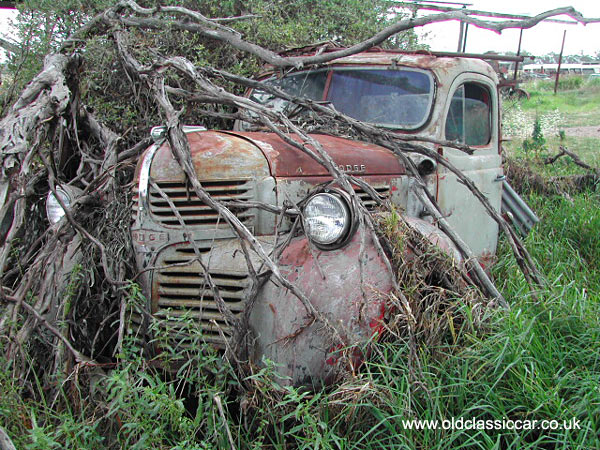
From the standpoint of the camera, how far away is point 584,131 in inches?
553

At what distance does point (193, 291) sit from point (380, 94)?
6.22ft

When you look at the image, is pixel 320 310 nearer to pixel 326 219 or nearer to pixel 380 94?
pixel 326 219

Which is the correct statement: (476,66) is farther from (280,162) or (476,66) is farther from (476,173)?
(280,162)

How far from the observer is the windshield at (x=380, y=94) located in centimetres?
361

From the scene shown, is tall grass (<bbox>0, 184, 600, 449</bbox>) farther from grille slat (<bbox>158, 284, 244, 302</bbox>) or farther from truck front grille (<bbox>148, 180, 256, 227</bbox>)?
truck front grille (<bbox>148, 180, 256, 227</bbox>)

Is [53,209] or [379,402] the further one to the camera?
[53,209]

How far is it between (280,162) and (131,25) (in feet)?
8.27

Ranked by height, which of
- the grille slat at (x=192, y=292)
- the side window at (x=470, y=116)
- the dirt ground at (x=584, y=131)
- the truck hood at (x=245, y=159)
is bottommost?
the grille slat at (x=192, y=292)

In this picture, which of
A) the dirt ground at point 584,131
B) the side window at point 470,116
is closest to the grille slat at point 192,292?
the side window at point 470,116

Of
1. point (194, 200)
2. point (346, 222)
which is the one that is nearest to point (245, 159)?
point (194, 200)

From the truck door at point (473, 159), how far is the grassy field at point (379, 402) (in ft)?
4.29

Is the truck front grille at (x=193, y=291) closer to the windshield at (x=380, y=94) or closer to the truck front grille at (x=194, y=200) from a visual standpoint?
the truck front grille at (x=194, y=200)

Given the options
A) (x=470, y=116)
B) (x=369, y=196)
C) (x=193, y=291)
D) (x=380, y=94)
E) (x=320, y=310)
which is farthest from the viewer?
(x=470, y=116)

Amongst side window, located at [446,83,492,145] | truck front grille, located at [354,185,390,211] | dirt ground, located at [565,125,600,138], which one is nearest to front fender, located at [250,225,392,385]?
truck front grille, located at [354,185,390,211]
